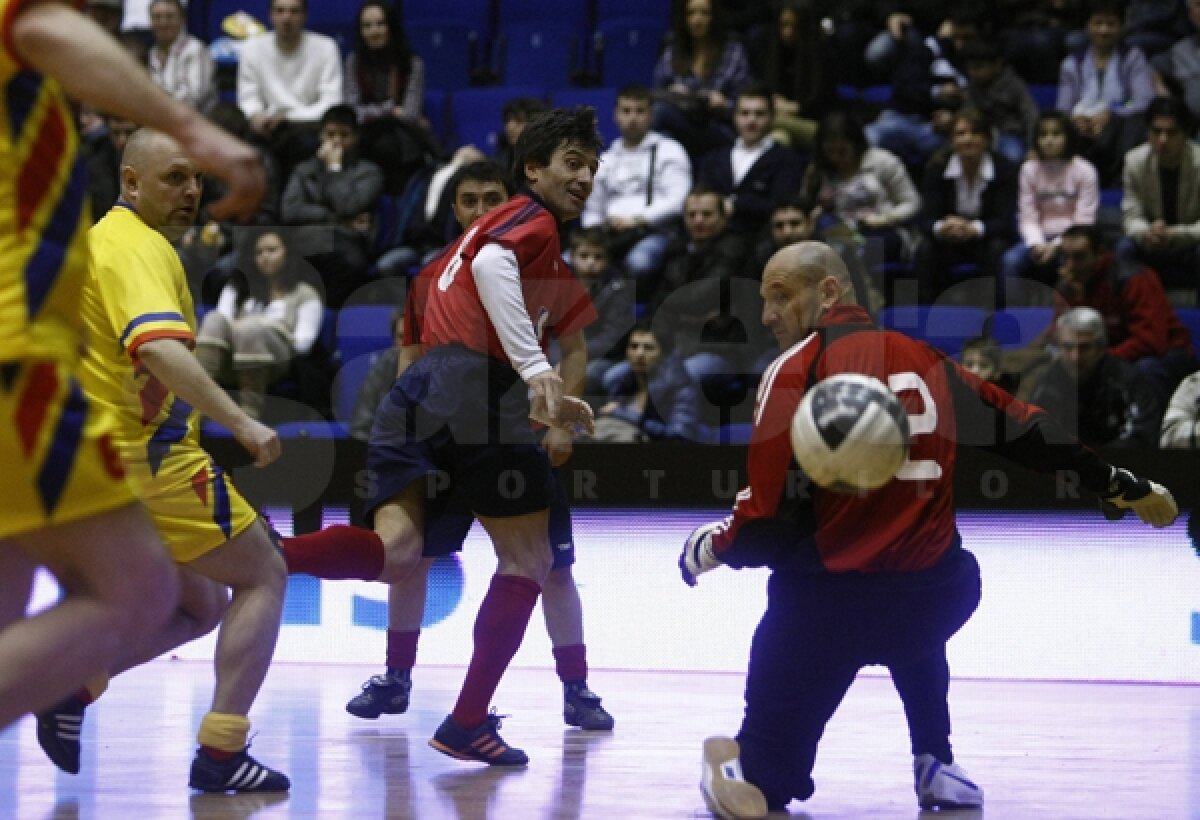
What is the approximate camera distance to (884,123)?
9781mm

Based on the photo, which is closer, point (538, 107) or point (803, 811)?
point (803, 811)

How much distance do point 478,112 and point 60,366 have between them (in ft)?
27.7

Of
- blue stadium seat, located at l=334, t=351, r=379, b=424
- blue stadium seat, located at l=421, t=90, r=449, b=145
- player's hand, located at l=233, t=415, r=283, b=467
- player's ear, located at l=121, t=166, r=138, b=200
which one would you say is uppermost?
blue stadium seat, located at l=421, t=90, r=449, b=145

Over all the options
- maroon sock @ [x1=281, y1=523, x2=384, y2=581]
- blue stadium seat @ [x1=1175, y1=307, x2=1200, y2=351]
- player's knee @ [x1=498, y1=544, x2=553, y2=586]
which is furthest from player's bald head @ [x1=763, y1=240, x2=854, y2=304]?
blue stadium seat @ [x1=1175, y1=307, x2=1200, y2=351]

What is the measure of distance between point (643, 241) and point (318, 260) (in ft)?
5.88

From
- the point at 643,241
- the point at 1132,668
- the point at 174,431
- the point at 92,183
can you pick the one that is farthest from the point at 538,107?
the point at 174,431

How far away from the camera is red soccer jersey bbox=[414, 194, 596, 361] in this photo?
468 centimetres

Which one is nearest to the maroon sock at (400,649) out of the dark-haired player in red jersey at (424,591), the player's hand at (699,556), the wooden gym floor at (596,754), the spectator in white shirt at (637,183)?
the dark-haired player in red jersey at (424,591)

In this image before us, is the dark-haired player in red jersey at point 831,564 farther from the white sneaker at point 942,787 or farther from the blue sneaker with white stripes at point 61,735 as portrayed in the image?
the blue sneaker with white stripes at point 61,735

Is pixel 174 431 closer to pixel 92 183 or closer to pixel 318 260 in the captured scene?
pixel 318 260

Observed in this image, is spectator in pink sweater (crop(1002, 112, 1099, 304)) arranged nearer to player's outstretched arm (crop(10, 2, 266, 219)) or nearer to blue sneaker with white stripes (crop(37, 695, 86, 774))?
blue sneaker with white stripes (crop(37, 695, 86, 774))

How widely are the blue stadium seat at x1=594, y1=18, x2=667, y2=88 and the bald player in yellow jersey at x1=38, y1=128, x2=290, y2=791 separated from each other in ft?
23.4

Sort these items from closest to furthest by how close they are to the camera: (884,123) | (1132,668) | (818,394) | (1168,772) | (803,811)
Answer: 1. (818,394)
2. (803,811)
3. (1168,772)
4. (1132,668)
5. (884,123)

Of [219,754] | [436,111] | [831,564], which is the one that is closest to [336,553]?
[219,754]
